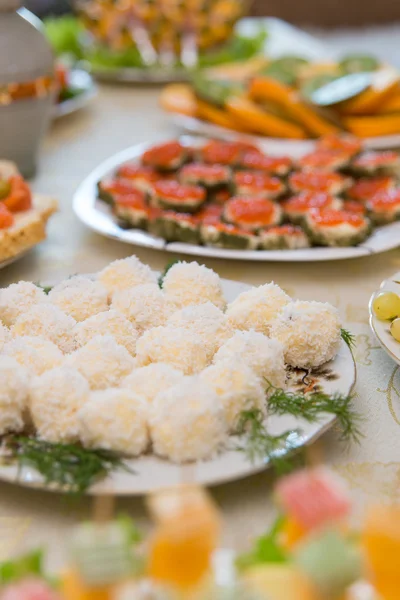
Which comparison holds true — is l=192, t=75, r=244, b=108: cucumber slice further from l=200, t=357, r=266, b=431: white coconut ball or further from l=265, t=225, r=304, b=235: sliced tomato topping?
l=200, t=357, r=266, b=431: white coconut ball

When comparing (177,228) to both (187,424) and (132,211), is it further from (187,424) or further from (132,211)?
(187,424)

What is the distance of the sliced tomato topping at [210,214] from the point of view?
151 centimetres

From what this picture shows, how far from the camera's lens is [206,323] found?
1008 mm

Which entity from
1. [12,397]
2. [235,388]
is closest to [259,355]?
[235,388]

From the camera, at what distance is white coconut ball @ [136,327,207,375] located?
95 centimetres

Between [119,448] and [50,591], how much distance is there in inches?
12.1

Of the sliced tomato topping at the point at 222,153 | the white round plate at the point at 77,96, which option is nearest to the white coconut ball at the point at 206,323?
the sliced tomato topping at the point at 222,153

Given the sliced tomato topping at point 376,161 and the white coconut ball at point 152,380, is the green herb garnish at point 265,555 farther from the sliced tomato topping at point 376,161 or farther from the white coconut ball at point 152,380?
the sliced tomato topping at point 376,161

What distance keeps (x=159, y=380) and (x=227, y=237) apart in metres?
0.62

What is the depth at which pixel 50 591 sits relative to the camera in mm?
515

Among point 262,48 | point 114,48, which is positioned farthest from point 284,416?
point 262,48

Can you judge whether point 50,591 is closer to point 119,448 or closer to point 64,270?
point 119,448

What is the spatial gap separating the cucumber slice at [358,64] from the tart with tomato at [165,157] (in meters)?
1.01

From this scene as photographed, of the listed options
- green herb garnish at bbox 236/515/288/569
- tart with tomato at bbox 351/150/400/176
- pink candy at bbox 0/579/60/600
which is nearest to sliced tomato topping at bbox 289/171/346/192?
tart with tomato at bbox 351/150/400/176
